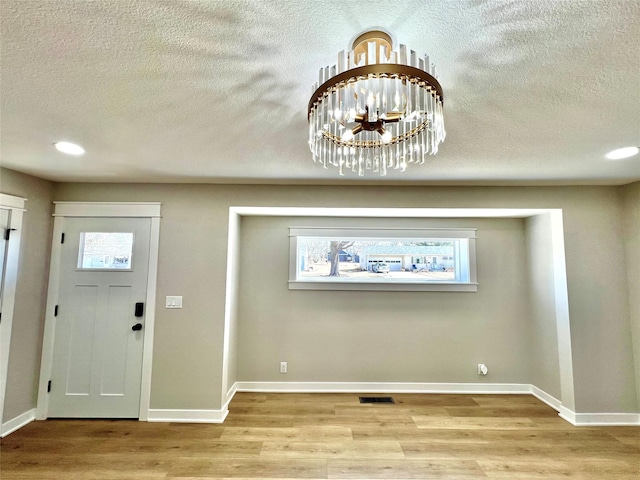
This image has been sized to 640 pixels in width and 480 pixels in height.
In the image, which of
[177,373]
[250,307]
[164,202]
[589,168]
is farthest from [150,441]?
[589,168]

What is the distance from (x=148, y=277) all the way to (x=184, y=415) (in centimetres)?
141

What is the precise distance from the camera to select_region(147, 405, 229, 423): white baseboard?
309 cm

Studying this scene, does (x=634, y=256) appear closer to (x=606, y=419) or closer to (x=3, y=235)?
(x=606, y=419)

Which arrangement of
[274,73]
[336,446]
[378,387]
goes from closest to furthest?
[274,73], [336,446], [378,387]

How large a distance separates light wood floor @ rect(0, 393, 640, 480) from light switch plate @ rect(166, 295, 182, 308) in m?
1.11

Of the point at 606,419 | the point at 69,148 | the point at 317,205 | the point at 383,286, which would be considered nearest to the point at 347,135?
the point at 317,205

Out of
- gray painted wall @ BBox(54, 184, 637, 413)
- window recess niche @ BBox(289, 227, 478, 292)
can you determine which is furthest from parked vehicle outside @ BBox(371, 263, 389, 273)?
gray painted wall @ BBox(54, 184, 637, 413)

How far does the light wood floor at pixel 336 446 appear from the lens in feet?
7.61

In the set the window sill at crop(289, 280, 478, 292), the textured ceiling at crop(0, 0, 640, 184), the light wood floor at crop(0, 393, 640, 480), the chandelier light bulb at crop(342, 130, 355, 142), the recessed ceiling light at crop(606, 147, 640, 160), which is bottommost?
the light wood floor at crop(0, 393, 640, 480)

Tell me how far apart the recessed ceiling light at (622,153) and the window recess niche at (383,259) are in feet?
5.36

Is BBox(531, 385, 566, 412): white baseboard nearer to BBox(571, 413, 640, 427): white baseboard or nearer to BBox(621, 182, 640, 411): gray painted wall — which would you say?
BBox(571, 413, 640, 427): white baseboard

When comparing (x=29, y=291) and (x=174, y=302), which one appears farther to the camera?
(x=174, y=302)

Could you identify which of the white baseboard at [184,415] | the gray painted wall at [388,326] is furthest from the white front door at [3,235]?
the gray painted wall at [388,326]

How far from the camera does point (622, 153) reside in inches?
93.3
